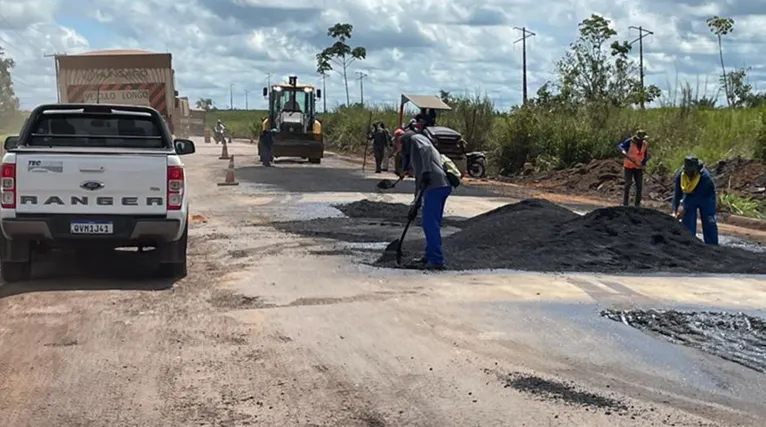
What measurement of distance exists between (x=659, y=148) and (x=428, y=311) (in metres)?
22.3

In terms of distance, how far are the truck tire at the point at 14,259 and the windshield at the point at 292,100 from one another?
26.5m

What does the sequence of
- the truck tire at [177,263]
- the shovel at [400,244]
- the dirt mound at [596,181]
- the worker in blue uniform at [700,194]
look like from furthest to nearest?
the dirt mound at [596,181], the worker in blue uniform at [700,194], the shovel at [400,244], the truck tire at [177,263]

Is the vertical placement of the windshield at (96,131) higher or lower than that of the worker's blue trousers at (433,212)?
higher

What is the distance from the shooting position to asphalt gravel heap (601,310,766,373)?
772 centimetres

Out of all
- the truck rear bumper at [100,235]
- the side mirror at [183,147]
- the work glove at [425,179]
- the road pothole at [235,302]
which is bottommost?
the road pothole at [235,302]

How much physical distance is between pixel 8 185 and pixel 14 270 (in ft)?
3.15

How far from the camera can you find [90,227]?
1008 centimetres

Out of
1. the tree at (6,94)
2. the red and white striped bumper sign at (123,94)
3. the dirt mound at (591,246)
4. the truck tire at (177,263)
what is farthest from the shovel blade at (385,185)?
the tree at (6,94)

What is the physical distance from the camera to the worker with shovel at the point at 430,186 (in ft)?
37.5

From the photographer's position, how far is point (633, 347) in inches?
309

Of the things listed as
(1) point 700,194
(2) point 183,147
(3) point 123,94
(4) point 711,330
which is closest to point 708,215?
(1) point 700,194

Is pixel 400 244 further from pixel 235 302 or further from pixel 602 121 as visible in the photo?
pixel 602 121

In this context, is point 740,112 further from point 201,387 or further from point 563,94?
point 201,387

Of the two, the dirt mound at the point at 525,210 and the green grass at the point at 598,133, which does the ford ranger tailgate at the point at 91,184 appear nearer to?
the dirt mound at the point at 525,210
